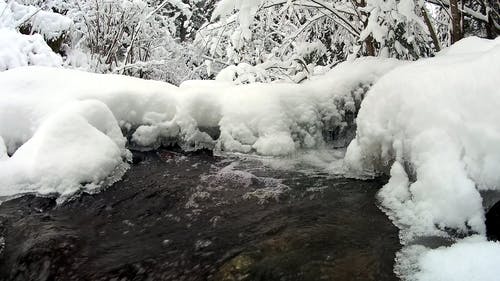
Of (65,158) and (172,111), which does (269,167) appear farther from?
(65,158)

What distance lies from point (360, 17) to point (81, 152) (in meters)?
3.58

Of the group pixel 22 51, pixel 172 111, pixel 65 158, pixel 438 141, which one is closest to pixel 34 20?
pixel 22 51

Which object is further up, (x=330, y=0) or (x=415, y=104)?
(x=330, y=0)

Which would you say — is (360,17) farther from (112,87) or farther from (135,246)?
(135,246)

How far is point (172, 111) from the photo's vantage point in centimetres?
445

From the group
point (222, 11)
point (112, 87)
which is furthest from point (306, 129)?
point (112, 87)

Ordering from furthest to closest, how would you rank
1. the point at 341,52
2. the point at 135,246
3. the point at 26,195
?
the point at 341,52, the point at 26,195, the point at 135,246

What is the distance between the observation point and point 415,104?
293 centimetres

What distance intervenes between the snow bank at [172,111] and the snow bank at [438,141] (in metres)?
0.94

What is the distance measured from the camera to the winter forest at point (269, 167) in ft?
7.70

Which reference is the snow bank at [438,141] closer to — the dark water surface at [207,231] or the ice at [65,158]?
the dark water surface at [207,231]

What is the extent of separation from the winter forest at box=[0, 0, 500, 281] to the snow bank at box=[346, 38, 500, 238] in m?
0.01

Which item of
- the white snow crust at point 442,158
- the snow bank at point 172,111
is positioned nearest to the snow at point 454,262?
the white snow crust at point 442,158

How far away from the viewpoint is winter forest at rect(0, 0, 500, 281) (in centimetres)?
235
